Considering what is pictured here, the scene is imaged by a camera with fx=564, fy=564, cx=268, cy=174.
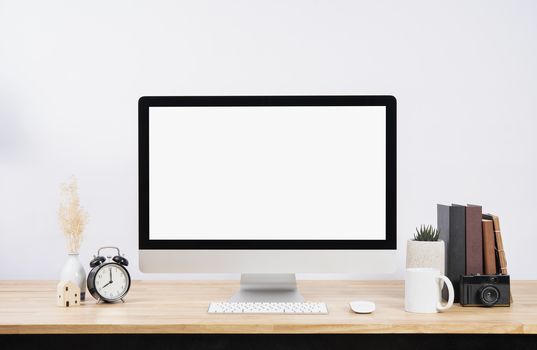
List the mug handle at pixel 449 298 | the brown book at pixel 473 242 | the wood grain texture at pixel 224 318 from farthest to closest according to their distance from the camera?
the brown book at pixel 473 242 → the mug handle at pixel 449 298 → the wood grain texture at pixel 224 318

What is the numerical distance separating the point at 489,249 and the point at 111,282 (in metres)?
0.96

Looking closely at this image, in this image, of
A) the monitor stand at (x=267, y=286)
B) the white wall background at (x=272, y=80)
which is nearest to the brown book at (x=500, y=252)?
the white wall background at (x=272, y=80)

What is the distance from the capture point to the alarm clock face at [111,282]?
1.41 meters

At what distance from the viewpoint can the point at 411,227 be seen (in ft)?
5.96

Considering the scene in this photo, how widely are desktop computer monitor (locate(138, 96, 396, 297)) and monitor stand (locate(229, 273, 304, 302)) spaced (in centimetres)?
7

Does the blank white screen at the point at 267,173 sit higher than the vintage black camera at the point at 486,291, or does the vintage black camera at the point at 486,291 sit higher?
the blank white screen at the point at 267,173

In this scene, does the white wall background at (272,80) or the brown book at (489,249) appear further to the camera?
the white wall background at (272,80)

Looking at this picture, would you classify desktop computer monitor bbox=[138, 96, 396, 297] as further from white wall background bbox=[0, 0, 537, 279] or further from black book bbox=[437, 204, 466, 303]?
white wall background bbox=[0, 0, 537, 279]

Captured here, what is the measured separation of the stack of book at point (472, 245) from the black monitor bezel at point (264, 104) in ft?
0.50

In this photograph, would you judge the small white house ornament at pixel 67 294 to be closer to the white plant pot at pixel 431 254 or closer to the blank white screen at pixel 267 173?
the blank white screen at pixel 267 173

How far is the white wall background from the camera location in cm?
181
